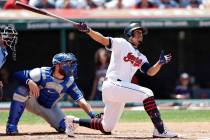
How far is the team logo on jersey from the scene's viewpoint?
7.87 m

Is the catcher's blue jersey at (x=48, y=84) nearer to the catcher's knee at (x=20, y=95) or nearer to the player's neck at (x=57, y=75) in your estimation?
the player's neck at (x=57, y=75)

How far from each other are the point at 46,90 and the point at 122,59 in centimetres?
122

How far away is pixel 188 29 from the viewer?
16.7 metres

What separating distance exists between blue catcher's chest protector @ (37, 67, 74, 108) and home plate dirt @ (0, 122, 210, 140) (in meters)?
0.48

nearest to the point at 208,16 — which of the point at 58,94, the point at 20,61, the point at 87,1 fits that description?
the point at 87,1

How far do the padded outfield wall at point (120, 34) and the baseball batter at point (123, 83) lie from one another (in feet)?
22.8

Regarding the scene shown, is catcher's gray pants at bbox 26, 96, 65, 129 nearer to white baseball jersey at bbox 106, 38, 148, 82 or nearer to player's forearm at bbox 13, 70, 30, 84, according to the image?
player's forearm at bbox 13, 70, 30, 84

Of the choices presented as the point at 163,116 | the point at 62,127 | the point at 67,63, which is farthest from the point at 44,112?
the point at 163,116

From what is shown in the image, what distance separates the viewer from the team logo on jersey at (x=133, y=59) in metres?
7.87

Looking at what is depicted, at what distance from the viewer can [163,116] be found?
12.1 metres

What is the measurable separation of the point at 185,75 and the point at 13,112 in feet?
24.4

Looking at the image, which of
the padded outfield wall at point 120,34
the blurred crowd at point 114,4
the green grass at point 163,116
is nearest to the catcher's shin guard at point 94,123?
the green grass at point 163,116

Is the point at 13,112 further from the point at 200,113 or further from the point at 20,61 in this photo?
the point at 20,61

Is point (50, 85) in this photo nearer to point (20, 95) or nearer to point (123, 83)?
point (20, 95)
